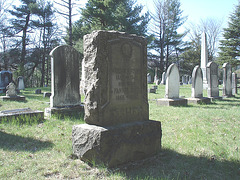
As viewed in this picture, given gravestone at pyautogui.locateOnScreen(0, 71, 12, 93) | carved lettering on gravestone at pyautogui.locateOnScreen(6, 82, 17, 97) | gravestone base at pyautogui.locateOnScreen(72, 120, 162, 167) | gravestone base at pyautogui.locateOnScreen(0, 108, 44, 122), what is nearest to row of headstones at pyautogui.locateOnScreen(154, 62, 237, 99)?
gravestone base at pyautogui.locateOnScreen(0, 108, 44, 122)

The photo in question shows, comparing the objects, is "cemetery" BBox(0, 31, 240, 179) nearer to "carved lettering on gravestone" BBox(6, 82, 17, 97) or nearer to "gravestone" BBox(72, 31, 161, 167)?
"gravestone" BBox(72, 31, 161, 167)

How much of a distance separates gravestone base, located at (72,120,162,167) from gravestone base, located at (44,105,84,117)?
3.38 meters

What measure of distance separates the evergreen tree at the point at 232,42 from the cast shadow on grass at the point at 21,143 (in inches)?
1309

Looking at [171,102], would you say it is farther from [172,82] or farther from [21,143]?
[21,143]

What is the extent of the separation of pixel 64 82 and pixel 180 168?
4.91 metres

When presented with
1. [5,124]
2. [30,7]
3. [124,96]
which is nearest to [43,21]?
[30,7]

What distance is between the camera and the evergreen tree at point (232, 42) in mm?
31000

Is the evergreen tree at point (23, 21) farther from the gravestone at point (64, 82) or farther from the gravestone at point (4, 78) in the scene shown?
the gravestone at point (64, 82)

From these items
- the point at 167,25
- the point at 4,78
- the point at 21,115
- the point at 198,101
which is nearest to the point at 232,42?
the point at 167,25

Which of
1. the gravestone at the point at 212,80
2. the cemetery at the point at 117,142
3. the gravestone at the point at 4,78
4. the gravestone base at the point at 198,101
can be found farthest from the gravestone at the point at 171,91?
the gravestone at the point at 4,78

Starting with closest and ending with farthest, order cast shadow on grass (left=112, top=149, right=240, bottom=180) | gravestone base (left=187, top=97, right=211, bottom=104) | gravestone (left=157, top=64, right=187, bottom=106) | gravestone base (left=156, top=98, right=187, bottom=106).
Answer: cast shadow on grass (left=112, top=149, right=240, bottom=180) → gravestone base (left=156, top=98, right=187, bottom=106) → gravestone (left=157, top=64, right=187, bottom=106) → gravestone base (left=187, top=97, right=211, bottom=104)

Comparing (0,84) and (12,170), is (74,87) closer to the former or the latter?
(12,170)

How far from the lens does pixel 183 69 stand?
4488 cm

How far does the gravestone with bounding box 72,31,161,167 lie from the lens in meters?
2.91
